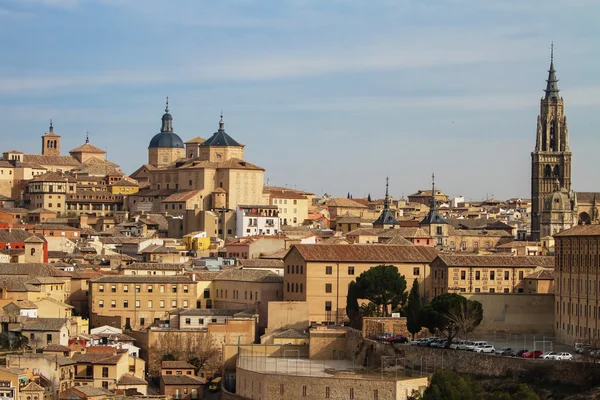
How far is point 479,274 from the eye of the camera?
80062 millimetres

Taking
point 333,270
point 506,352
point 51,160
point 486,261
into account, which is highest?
point 51,160

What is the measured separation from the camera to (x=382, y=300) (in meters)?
77.6

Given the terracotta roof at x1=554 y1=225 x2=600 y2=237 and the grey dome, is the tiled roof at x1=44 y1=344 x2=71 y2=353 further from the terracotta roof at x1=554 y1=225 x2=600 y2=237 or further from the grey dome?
the grey dome

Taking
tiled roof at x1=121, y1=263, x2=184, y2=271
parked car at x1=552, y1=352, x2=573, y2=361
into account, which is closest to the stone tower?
tiled roof at x1=121, y1=263, x2=184, y2=271

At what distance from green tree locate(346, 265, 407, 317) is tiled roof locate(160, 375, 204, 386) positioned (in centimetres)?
942

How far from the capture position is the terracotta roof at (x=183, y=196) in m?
132

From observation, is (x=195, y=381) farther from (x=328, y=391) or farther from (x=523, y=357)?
(x=523, y=357)

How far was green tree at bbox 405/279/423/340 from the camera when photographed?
70688mm

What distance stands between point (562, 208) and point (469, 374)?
8212 cm

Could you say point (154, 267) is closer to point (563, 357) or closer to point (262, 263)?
point (262, 263)

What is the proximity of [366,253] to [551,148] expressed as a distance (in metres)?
73.6

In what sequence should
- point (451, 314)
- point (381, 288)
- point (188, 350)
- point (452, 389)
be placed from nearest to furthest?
point (452, 389), point (451, 314), point (188, 350), point (381, 288)

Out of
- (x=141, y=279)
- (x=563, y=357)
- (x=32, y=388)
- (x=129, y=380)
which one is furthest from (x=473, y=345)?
(x=141, y=279)

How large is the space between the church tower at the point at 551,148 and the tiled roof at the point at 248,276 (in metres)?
68.5
